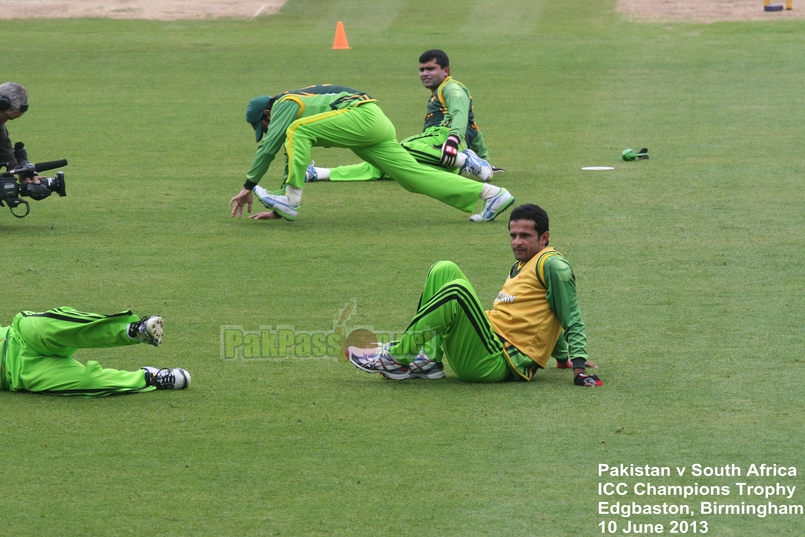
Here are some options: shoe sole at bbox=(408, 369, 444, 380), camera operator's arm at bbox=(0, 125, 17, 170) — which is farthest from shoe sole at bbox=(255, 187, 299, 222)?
shoe sole at bbox=(408, 369, 444, 380)

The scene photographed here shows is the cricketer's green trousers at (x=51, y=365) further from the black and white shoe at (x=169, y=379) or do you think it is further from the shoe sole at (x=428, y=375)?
the shoe sole at (x=428, y=375)

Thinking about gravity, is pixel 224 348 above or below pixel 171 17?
below

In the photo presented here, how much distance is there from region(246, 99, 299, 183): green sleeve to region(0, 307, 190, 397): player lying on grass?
456 cm

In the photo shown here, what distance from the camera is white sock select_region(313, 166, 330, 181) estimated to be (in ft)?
45.9

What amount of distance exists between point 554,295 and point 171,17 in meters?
22.3

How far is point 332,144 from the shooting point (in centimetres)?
1148

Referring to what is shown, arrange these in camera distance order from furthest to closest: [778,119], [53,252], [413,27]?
[413,27], [778,119], [53,252]

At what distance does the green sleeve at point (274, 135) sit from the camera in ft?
37.1

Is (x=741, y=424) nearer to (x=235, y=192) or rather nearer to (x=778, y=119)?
(x=235, y=192)

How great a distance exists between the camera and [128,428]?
6.26m

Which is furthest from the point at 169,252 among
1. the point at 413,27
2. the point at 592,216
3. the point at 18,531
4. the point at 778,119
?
the point at 413,27

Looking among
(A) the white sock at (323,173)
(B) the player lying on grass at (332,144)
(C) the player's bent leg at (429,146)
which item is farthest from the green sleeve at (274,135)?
(A) the white sock at (323,173)

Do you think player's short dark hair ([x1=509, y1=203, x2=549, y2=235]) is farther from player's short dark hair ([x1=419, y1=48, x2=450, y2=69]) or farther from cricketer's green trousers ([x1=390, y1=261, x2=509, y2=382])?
player's short dark hair ([x1=419, y1=48, x2=450, y2=69])

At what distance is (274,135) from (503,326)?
4.98 meters
